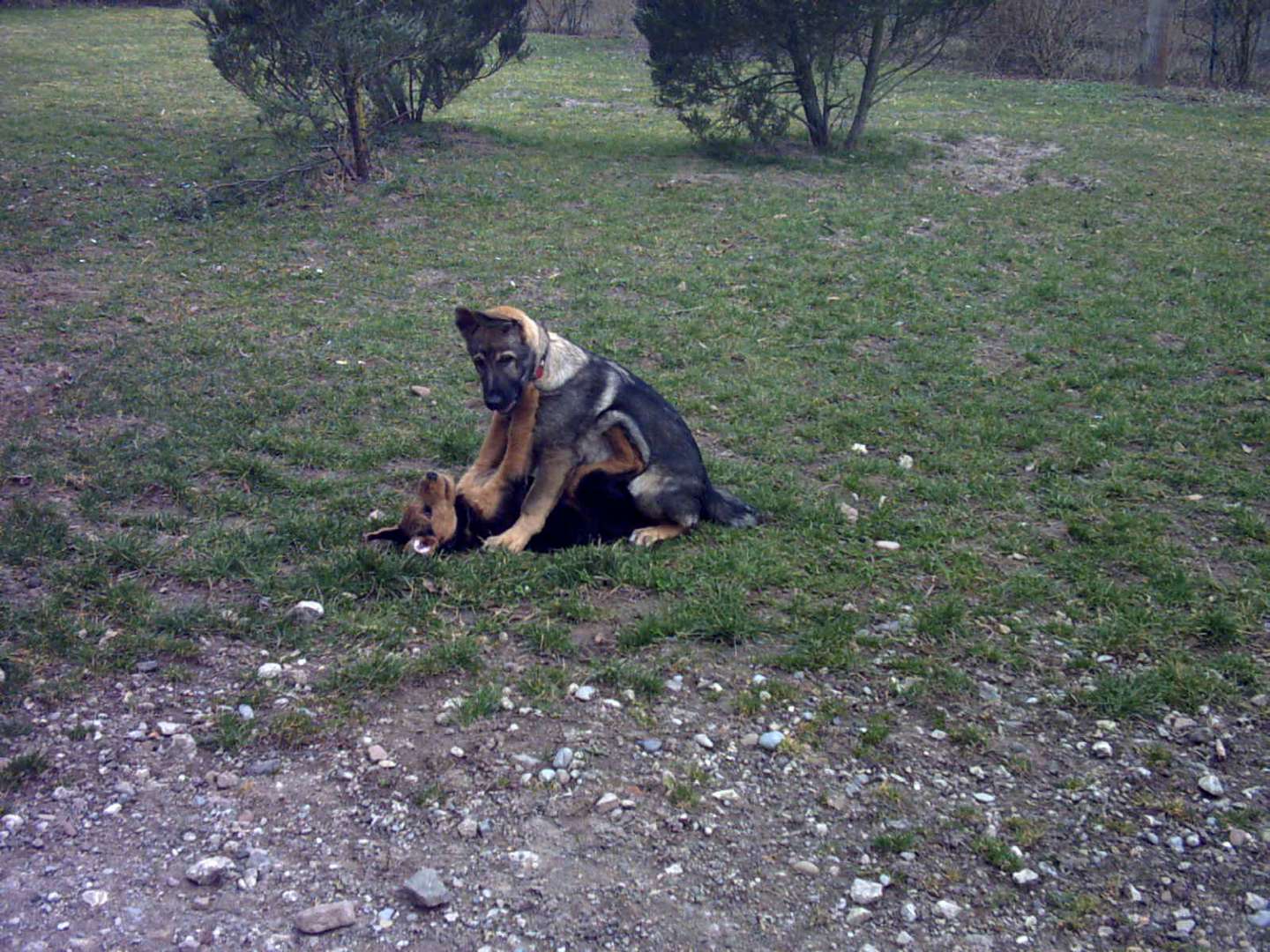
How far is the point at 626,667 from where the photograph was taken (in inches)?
187

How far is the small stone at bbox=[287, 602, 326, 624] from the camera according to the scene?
5023 mm

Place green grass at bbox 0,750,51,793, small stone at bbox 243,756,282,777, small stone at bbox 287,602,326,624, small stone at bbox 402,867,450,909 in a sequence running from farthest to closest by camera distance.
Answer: small stone at bbox 287,602,326,624 < small stone at bbox 243,756,282,777 < green grass at bbox 0,750,51,793 < small stone at bbox 402,867,450,909

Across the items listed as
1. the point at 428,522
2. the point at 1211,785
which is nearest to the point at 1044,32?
the point at 428,522

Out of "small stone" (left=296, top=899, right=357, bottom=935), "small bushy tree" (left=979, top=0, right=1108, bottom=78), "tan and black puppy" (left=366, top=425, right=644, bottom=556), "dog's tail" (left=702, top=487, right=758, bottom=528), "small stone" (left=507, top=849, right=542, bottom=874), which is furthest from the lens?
"small bushy tree" (left=979, top=0, right=1108, bottom=78)

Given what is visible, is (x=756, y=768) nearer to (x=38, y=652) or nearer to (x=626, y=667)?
(x=626, y=667)

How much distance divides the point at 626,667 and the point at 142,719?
206 cm

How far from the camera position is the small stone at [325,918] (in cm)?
335

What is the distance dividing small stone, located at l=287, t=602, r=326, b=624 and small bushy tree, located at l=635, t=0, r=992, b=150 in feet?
40.1

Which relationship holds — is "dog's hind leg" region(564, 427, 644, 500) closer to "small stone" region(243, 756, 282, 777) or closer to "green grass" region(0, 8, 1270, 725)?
"green grass" region(0, 8, 1270, 725)

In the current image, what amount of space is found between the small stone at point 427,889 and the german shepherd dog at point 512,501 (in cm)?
218

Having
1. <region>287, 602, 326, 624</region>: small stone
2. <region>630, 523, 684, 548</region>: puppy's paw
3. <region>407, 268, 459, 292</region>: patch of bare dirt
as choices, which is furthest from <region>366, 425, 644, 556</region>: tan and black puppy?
<region>407, 268, 459, 292</region>: patch of bare dirt

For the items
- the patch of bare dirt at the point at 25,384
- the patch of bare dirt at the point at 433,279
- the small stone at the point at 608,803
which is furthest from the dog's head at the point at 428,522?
the patch of bare dirt at the point at 433,279

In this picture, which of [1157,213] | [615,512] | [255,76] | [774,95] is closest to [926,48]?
[774,95]

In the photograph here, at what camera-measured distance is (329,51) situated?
12188 millimetres
